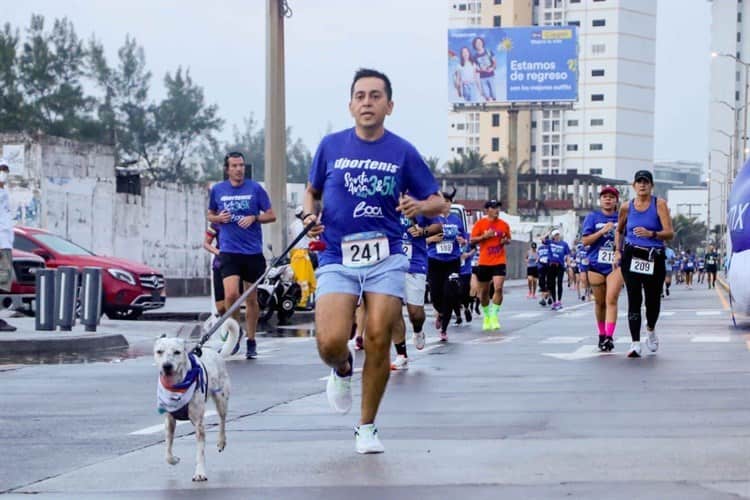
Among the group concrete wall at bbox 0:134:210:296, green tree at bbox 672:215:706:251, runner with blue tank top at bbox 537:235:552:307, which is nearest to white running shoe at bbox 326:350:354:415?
runner with blue tank top at bbox 537:235:552:307

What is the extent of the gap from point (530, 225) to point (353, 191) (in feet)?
241

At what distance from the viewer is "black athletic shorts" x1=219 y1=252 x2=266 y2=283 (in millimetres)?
14688

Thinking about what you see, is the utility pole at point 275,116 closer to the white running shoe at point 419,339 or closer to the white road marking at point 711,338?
the white road marking at point 711,338

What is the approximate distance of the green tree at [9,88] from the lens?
316 feet

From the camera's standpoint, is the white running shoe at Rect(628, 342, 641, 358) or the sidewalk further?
the sidewalk

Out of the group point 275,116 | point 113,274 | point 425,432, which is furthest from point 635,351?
point 275,116

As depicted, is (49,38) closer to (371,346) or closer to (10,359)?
(10,359)

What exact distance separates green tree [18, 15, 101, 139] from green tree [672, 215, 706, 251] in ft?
262

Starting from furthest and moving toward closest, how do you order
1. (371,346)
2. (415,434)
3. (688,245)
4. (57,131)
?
(688,245)
(57,131)
(415,434)
(371,346)

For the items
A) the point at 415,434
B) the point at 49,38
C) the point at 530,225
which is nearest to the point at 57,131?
the point at 49,38

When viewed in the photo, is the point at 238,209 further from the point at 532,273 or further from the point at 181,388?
the point at 532,273

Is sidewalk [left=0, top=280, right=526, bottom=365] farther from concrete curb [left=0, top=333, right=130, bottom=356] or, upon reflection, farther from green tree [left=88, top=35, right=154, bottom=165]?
green tree [left=88, top=35, right=154, bottom=165]

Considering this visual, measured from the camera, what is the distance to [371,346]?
811cm

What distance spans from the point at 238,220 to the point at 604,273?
13.9ft
